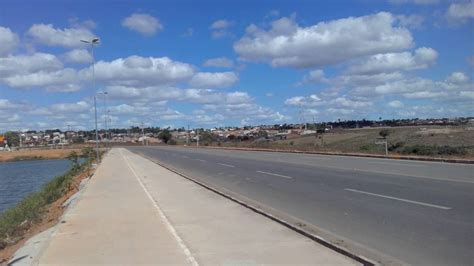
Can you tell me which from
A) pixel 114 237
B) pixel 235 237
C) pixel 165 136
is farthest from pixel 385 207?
pixel 165 136

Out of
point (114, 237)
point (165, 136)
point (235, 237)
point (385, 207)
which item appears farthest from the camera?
point (165, 136)

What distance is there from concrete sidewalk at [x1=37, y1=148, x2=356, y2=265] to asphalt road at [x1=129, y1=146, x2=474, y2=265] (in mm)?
909

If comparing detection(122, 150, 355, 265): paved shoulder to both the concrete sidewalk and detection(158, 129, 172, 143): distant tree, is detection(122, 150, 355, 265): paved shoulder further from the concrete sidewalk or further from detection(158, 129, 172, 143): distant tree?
detection(158, 129, 172, 143): distant tree

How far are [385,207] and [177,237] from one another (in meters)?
4.93

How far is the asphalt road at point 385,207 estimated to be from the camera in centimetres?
789

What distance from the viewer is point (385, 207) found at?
11.8 metres

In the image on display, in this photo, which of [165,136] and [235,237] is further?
[165,136]

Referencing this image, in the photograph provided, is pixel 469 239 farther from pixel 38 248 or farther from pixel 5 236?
pixel 5 236

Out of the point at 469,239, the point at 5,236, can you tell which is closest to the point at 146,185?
the point at 5,236

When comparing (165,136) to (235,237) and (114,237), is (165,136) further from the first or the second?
(235,237)

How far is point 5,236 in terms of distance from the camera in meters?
13.3

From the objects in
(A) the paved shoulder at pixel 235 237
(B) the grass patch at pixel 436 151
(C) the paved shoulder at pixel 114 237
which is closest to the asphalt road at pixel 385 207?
(A) the paved shoulder at pixel 235 237

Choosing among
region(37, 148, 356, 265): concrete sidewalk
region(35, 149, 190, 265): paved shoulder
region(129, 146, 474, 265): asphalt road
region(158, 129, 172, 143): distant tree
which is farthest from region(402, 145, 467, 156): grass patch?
region(158, 129, 172, 143): distant tree

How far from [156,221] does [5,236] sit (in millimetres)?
4359
